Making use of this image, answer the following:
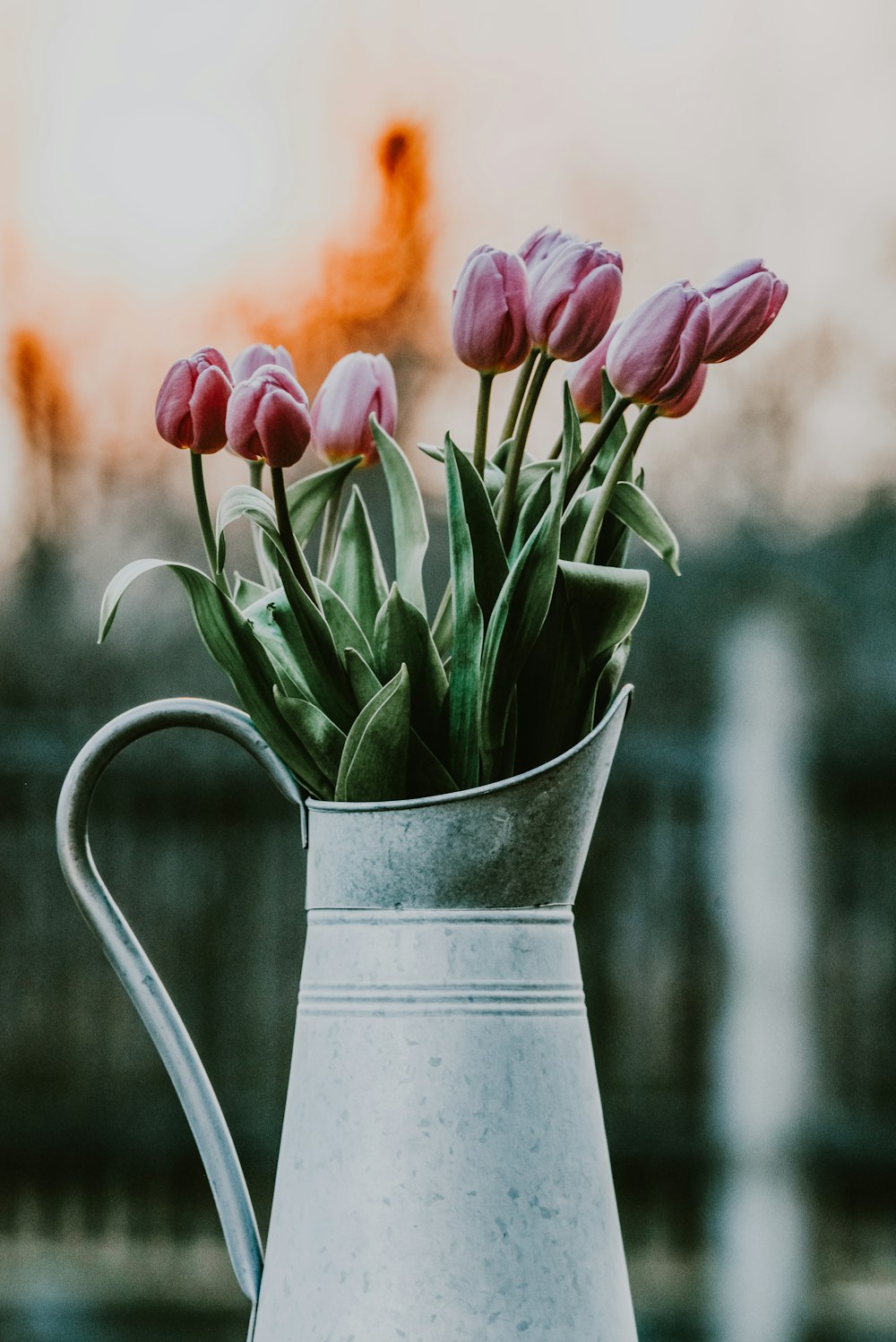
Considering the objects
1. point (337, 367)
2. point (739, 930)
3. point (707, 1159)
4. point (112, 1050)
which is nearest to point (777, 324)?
point (739, 930)

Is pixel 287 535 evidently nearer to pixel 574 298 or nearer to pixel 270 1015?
pixel 574 298

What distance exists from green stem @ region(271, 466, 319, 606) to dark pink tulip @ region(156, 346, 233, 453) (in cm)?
2

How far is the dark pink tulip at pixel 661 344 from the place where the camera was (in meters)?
0.32

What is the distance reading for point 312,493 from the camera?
0.40 meters

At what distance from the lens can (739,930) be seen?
1.69 m

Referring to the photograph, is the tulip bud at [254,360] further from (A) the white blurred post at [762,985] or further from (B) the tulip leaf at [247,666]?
(A) the white blurred post at [762,985]

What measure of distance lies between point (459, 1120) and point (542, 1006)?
0.10 ft

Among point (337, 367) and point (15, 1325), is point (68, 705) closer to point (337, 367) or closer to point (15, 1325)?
point (15, 1325)

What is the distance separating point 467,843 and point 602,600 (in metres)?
0.06

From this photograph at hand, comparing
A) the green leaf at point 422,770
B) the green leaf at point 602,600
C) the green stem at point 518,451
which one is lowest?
the green leaf at point 422,770

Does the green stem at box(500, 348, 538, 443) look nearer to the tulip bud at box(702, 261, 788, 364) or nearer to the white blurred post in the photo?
the tulip bud at box(702, 261, 788, 364)

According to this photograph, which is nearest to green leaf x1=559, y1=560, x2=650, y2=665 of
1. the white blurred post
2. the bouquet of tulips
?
the bouquet of tulips

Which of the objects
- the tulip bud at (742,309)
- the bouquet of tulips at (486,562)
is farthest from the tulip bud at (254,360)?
the tulip bud at (742,309)

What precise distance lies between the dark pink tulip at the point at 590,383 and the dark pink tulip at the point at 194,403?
89 millimetres
